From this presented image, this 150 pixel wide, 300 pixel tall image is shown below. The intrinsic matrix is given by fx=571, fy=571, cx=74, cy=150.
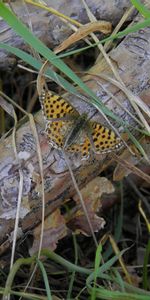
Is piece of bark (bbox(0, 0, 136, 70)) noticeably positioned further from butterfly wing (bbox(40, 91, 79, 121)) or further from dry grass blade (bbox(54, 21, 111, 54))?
butterfly wing (bbox(40, 91, 79, 121))

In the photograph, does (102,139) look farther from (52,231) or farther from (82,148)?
(52,231)

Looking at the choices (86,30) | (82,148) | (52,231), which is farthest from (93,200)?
(86,30)

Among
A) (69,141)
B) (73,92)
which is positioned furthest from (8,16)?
(69,141)

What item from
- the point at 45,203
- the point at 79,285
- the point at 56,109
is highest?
the point at 56,109

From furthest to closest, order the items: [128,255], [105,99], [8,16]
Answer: [128,255], [105,99], [8,16]

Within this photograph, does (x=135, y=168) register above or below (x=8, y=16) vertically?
below

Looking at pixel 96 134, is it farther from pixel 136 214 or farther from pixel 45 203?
pixel 136 214

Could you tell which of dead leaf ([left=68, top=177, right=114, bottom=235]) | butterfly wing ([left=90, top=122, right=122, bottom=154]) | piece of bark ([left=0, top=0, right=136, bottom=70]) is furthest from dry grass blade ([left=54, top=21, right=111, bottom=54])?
dead leaf ([left=68, top=177, right=114, bottom=235])
